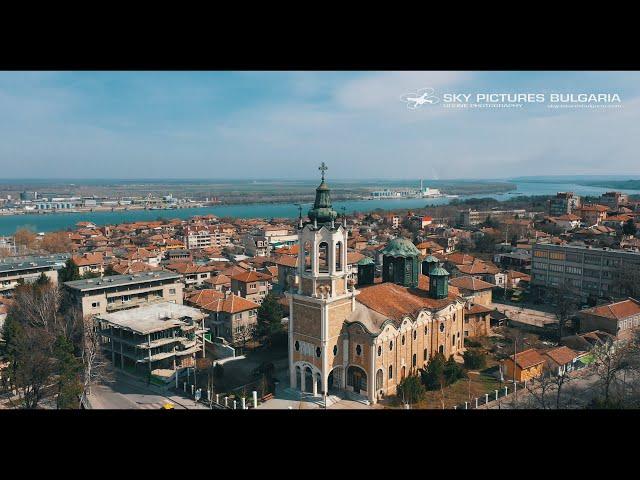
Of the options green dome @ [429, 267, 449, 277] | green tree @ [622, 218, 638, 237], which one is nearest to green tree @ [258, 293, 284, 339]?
green dome @ [429, 267, 449, 277]

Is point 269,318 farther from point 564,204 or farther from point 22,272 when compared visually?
point 564,204

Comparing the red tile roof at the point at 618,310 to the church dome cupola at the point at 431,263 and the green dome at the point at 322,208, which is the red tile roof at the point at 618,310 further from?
the green dome at the point at 322,208

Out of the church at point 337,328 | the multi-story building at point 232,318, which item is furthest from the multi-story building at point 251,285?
the church at point 337,328

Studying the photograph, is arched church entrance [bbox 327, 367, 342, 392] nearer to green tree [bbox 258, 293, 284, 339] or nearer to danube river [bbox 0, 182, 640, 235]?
green tree [bbox 258, 293, 284, 339]

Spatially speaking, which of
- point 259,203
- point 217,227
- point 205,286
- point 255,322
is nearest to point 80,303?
point 255,322

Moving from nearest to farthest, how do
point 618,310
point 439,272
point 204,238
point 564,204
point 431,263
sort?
point 439,272 → point 618,310 → point 431,263 → point 564,204 → point 204,238

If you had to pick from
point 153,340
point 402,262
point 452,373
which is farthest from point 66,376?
point 402,262
